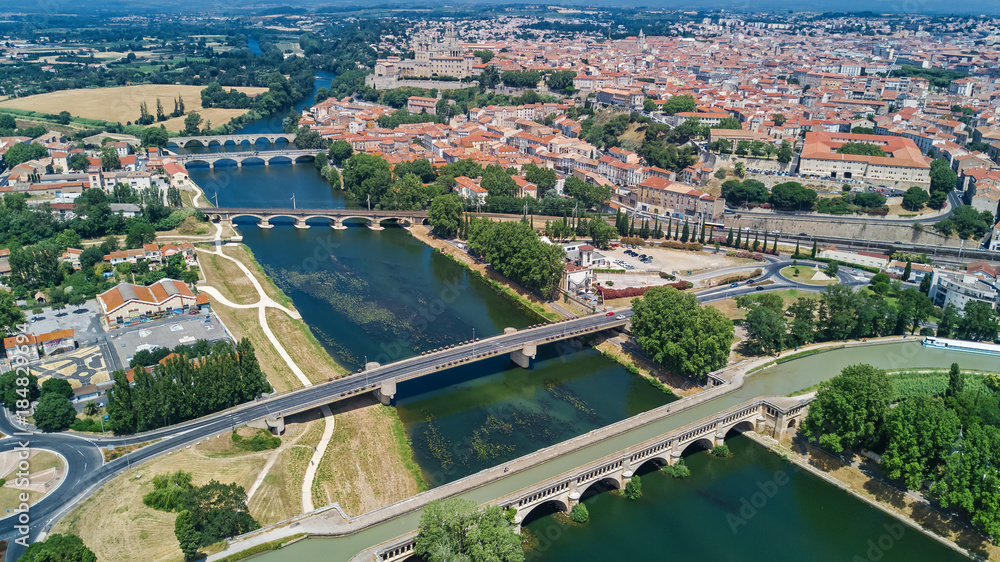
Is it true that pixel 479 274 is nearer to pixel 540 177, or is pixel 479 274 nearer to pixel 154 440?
pixel 540 177

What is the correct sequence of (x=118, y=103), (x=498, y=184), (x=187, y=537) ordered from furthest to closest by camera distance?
(x=118, y=103), (x=498, y=184), (x=187, y=537)

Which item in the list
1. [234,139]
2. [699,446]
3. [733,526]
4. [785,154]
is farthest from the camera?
[234,139]

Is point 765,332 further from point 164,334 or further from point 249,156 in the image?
point 249,156


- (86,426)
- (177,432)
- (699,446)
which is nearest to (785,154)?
(699,446)

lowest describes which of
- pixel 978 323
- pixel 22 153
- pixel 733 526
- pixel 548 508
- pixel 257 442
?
pixel 733 526

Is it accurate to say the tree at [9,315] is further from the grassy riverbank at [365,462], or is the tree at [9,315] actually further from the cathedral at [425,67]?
the cathedral at [425,67]

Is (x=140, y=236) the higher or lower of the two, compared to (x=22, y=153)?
lower

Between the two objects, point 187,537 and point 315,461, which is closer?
point 187,537

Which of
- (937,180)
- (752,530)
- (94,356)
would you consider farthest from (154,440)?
(937,180)
